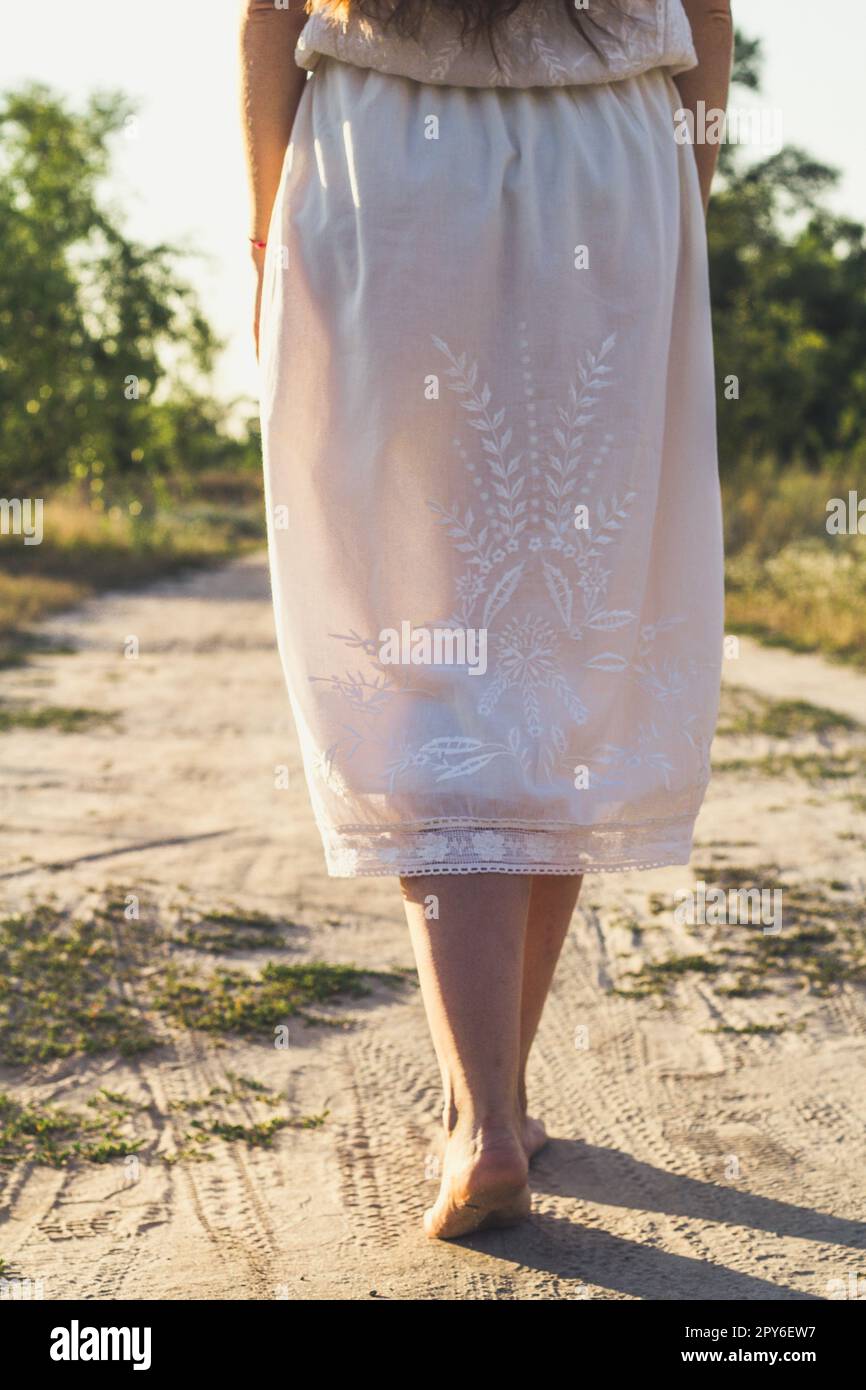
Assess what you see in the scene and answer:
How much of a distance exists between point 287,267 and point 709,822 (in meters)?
2.58

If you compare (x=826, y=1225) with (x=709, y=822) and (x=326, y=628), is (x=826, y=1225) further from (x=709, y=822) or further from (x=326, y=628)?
(x=709, y=822)

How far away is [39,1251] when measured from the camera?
1.79 meters

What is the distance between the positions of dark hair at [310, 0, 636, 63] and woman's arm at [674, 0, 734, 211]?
353mm

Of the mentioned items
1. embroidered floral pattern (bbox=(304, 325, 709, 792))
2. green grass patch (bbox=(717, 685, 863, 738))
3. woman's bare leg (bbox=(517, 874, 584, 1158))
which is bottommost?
green grass patch (bbox=(717, 685, 863, 738))

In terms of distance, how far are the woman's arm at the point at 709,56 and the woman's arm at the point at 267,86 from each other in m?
0.51

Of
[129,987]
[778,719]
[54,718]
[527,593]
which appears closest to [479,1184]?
[527,593]

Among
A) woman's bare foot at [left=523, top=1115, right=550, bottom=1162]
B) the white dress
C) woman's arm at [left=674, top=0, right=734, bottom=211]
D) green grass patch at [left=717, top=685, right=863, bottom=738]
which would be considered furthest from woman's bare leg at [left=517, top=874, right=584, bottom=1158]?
green grass patch at [left=717, top=685, right=863, bottom=738]

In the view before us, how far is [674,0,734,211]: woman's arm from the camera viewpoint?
6.47ft

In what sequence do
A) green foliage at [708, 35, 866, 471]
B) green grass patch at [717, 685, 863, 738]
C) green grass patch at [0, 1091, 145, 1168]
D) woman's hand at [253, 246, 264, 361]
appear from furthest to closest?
green foliage at [708, 35, 866, 471] → green grass patch at [717, 685, 863, 738] → green grass patch at [0, 1091, 145, 1168] → woman's hand at [253, 246, 264, 361]

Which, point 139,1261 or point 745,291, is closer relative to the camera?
point 139,1261

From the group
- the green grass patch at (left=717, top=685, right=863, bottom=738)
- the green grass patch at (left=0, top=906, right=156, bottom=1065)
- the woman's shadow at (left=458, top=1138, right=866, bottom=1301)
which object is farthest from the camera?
Result: the green grass patch at (left=717, top=685, right=863, bottom=738)

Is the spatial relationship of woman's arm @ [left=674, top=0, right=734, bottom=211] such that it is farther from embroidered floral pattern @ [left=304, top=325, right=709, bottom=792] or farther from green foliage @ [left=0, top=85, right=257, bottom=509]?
green foliage @ [left=0, top=85, right=257, bottom=509]

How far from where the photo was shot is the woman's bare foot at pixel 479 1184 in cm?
174

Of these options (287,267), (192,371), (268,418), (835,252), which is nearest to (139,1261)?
(268,418)
